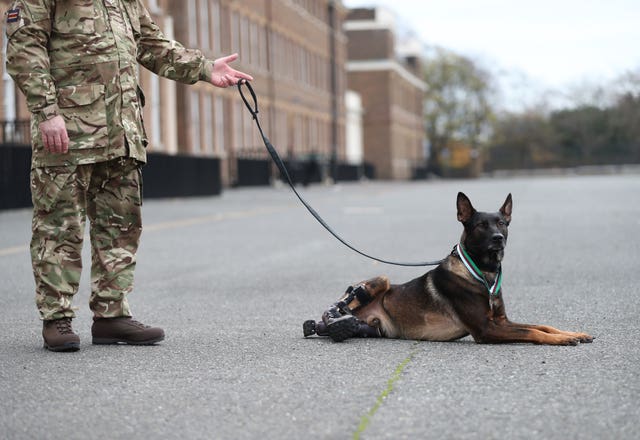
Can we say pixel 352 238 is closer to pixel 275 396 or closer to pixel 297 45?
pixel 275 396

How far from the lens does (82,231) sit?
594cm

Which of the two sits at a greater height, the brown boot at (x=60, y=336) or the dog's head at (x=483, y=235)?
the dog's head at (x=483, y=235)

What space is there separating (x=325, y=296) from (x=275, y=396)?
12.9ft

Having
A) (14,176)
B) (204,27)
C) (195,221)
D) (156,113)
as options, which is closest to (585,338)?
(195,221)

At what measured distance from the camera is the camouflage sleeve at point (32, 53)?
570 centimetres

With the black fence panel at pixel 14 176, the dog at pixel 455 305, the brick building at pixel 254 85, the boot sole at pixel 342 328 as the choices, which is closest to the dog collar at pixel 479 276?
the dog at pixel 455 305

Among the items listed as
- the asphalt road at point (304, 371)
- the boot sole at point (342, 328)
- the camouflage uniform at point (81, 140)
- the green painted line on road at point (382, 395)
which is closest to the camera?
the green painted line on road at point (382, 395)

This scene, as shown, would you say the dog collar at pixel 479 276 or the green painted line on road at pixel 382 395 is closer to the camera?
the green painted line on road at pixel 382 395

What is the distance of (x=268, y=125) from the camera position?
5334cm

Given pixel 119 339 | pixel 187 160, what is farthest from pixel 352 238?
pixel 187 160

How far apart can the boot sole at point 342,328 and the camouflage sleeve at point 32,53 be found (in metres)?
1.84

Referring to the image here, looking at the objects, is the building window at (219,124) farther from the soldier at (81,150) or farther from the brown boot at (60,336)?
the brown boot at (60,336)

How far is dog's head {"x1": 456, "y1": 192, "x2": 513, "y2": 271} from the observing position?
5.77 meters

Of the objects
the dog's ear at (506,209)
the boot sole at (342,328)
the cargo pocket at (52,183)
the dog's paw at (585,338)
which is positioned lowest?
the dog's paw at (585,338)
